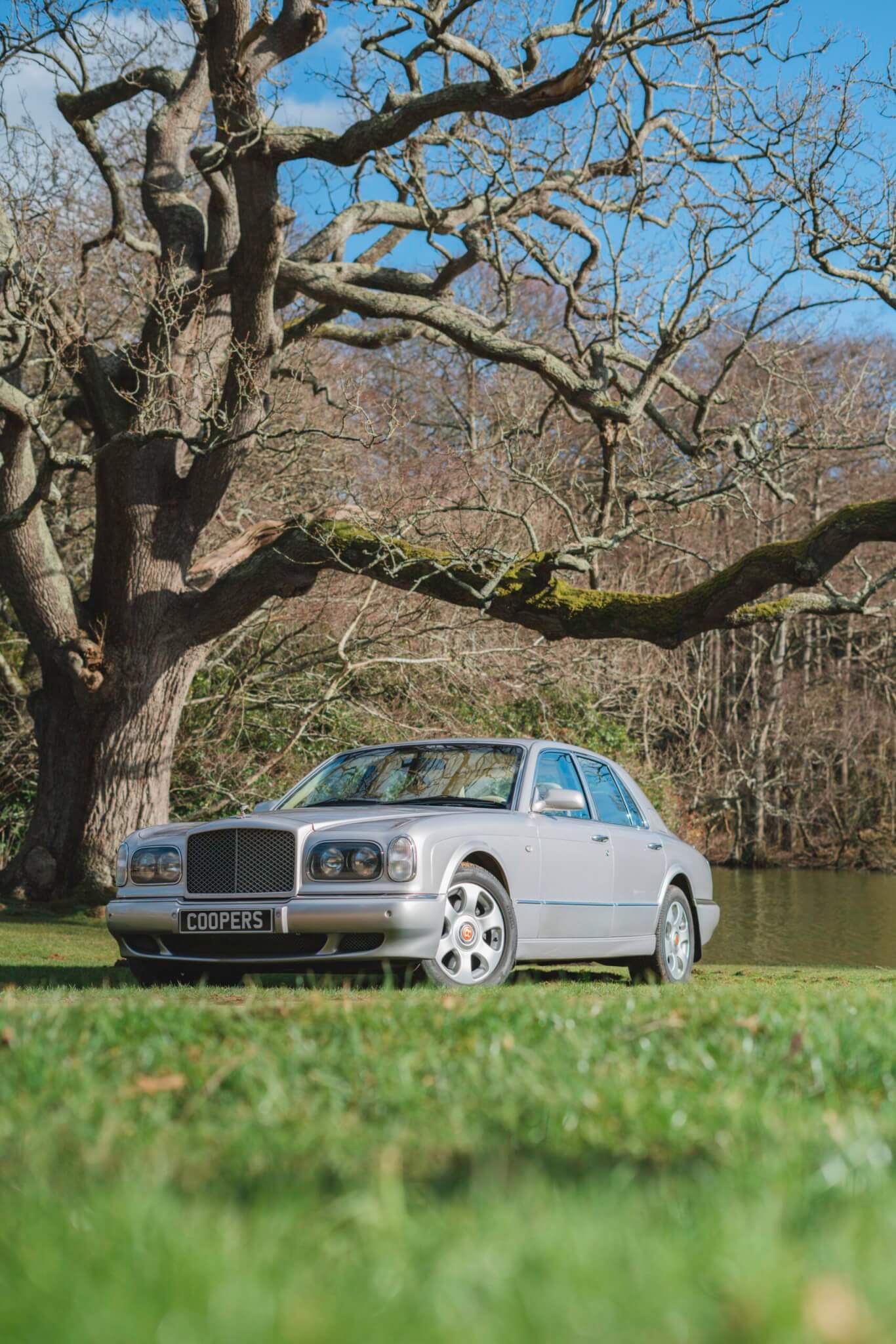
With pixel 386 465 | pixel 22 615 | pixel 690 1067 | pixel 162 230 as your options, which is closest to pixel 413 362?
pixel 386 465

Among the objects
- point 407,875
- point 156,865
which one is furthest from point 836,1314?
point 156,865

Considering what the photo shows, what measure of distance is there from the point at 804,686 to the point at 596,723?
632 inches

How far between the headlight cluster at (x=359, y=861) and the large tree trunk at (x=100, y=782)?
8.26 metres

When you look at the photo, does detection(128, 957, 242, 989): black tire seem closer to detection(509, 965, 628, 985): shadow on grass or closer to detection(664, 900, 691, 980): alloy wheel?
detection(509, 965, 628, 985): shadow on grass

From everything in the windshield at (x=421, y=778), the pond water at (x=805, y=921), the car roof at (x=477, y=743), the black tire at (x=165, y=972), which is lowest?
the pond water at (x=805, y=921)

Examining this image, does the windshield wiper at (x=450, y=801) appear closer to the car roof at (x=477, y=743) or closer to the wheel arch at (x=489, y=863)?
the car roof at (x=477, y=743)

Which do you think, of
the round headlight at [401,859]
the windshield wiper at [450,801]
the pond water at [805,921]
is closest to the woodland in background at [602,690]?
the pond water at [805,921]

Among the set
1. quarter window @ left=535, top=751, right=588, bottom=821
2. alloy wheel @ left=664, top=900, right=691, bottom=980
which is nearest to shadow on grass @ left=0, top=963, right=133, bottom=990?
quarter window @ left=535, top=751, right=588, bottom=821

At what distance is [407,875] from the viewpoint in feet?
26.5

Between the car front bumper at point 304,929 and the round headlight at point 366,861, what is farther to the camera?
the round headlight at point 366,861

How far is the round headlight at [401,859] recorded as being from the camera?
8102mm

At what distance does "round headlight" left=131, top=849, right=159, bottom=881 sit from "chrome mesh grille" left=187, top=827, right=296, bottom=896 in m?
0.30

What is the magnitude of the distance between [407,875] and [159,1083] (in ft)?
14.4

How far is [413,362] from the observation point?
35.4 meters
